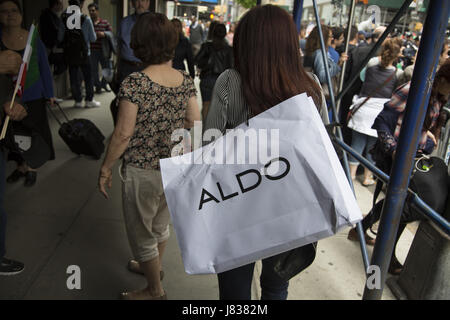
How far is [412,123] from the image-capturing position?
4.72ft

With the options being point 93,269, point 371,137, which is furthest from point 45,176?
point 371,137

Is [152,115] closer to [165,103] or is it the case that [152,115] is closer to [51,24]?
[165,103]

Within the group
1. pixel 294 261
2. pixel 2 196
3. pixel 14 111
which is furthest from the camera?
pixel 14 111

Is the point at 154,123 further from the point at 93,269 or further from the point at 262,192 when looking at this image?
the point at 93,269

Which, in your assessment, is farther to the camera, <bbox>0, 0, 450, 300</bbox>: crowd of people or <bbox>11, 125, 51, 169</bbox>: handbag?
<bbox>11, 125, 51, 169</bbox>: handbag

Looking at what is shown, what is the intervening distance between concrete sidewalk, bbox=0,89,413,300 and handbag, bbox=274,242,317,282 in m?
1.17

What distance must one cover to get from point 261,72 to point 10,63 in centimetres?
202

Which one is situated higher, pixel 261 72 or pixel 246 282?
pixel 261 72

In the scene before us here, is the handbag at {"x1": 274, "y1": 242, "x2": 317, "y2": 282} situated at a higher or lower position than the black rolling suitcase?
higher

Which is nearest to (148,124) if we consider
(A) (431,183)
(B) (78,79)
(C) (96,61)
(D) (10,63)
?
(D) (10,63)

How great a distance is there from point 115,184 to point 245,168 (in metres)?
3.51

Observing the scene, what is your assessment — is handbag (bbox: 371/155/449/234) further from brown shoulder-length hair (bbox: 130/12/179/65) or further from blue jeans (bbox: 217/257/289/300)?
brown shoulder-length hair (bbox: 130/12/179/65)

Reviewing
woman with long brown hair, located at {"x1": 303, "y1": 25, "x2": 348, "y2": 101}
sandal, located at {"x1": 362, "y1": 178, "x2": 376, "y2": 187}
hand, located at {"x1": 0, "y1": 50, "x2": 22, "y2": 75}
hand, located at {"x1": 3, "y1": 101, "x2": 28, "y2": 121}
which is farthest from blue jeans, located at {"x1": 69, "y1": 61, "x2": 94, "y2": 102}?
sandal, located at {"x1": 362, "y1": 178, "x2": 376, "y2": 187}

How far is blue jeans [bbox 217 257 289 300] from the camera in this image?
180 centimetres
